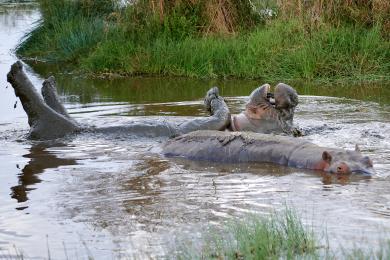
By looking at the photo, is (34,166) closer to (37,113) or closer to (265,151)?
(37,113)

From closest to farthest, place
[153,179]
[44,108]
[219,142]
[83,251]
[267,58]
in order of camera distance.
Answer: [83,251], [153,179], [219,142], [44,108], [267,58]

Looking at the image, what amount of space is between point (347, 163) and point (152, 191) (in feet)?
5.13

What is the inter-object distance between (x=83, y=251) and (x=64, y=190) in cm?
164

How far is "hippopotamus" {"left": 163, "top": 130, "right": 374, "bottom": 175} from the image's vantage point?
6.42 metres

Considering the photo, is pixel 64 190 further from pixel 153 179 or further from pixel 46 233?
pixel 46 233

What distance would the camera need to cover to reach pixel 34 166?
7.28m

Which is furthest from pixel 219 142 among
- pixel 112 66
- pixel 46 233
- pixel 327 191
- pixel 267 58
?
pixel 112 66

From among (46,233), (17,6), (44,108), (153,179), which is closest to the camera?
(46,233)

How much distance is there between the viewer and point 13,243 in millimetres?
4840

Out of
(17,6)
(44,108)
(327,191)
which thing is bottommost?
(327,191)

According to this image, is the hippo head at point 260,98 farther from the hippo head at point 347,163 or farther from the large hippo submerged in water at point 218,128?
the hippo head at point 347,163

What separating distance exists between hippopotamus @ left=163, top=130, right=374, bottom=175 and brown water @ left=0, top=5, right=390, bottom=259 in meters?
0.12

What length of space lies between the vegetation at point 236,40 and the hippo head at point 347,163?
5.90m

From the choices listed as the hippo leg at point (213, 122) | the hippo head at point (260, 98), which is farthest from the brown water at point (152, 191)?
the hippo head at point (260, 98)
